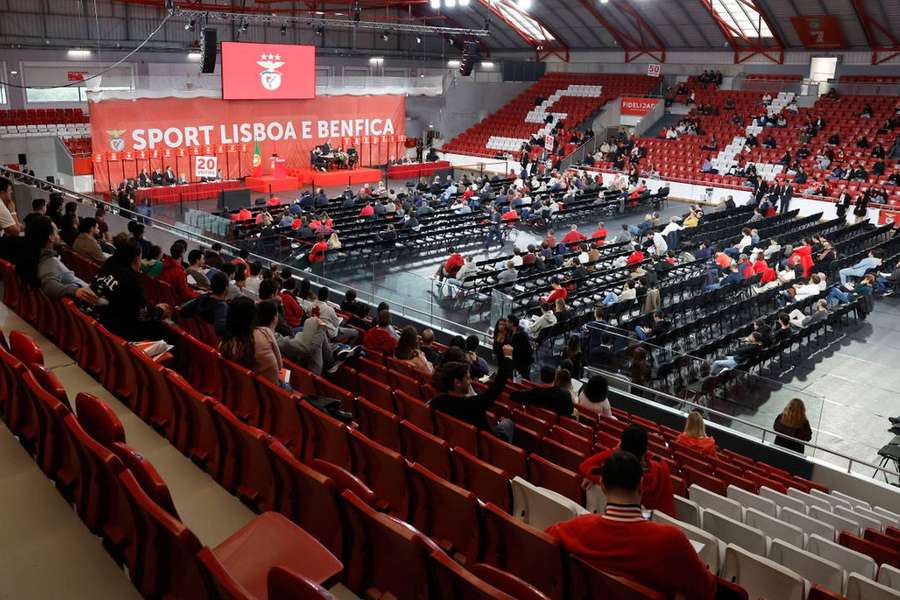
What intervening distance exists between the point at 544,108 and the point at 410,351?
98.7ft

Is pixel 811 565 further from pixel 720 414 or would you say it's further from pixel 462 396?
pixel 720 414

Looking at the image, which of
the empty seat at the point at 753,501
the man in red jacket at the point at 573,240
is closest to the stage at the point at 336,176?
the man in red jacket at the point at 573,240

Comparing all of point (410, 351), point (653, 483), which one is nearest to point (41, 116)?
point (410, 351)

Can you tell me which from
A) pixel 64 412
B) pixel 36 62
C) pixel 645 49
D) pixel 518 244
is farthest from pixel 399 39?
pixel 64 412

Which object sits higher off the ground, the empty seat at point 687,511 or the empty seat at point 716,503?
the empty seat at point 687,511

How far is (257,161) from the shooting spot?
2720 centimetres

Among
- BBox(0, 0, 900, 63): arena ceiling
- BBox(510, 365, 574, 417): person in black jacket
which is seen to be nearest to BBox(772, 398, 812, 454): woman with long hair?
BBox(510, 365, 574, 417): person in black jacket

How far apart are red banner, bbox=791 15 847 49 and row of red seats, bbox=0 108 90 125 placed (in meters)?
24.6

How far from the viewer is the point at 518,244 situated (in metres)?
18.9

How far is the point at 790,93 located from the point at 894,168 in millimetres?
6502

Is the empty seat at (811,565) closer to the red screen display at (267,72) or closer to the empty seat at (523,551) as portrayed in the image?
the empty seat at (523,551)

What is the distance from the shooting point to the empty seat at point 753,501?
5.23 meters

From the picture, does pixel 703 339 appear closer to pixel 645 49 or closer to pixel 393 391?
pixel 393 391

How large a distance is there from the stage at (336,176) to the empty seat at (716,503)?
2282cm
